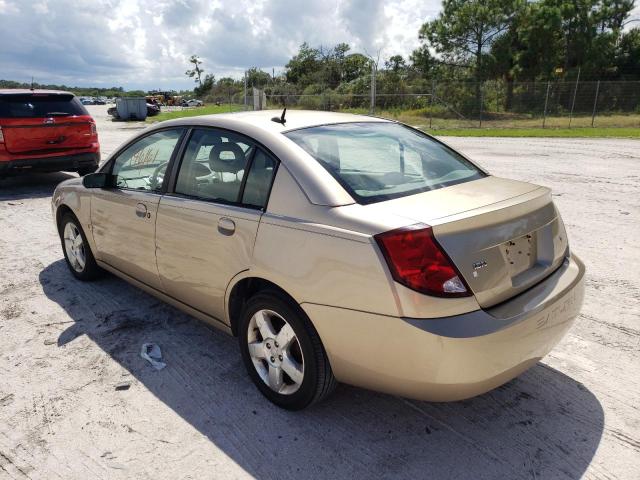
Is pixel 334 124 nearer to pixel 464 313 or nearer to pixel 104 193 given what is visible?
pixel 464 313

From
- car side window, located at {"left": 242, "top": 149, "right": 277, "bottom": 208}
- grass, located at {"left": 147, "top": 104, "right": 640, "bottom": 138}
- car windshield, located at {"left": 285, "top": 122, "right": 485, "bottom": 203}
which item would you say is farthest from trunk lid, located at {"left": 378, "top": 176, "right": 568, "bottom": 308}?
grass, located at {"left": 147, "top": 104, "right": 640, "bottom": 138}

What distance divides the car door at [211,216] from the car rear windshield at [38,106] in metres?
6.76

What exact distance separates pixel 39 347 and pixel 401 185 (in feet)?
9.10

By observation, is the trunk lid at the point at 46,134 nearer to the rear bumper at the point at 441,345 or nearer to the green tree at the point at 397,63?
the rear bumper at the point at 441,345

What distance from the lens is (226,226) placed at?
9.68 feet

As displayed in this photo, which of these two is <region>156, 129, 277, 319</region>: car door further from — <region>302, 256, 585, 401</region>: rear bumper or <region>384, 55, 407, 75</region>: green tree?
<region>384, 55, 407, 75</region>: green tree

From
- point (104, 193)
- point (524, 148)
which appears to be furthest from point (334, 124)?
point (524, 148)

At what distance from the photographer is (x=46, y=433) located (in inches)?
108

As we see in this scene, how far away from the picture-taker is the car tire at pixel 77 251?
458 cm

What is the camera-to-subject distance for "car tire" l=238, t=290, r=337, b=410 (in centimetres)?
260

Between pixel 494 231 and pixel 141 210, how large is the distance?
2.43m

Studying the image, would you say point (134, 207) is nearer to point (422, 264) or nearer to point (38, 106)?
point (422, 264)

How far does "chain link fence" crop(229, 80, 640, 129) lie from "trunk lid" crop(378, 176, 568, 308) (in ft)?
78.2

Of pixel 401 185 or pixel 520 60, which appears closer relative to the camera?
pixel 401 185
